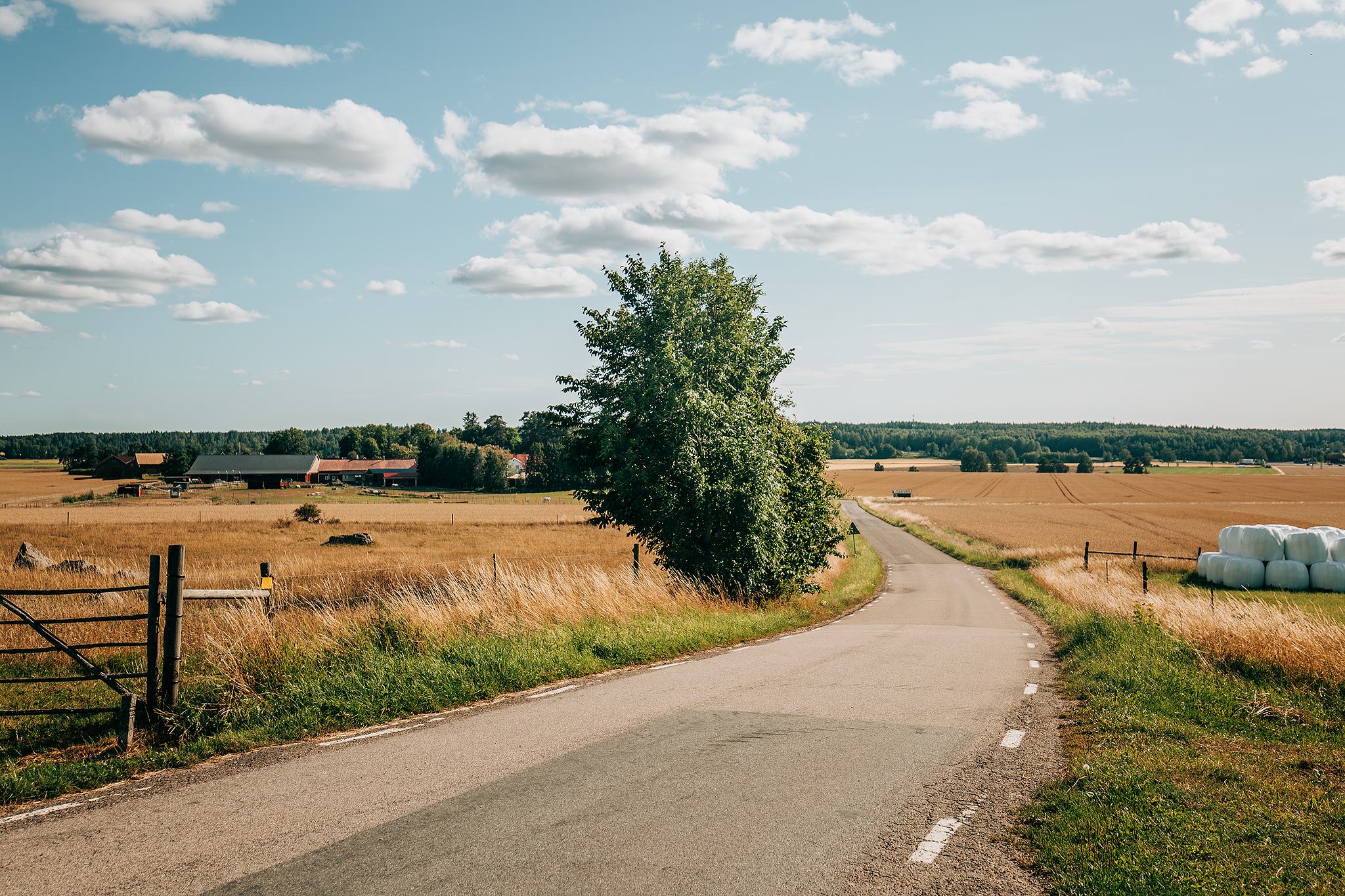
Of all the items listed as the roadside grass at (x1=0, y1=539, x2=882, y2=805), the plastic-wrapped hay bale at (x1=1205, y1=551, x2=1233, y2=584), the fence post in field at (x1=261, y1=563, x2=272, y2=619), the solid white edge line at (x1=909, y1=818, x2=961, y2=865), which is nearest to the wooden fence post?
the fence post in field at (x1=261, y1=563, x2=272, y2=619)

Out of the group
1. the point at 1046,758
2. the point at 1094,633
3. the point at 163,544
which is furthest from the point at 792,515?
the point at 163,544

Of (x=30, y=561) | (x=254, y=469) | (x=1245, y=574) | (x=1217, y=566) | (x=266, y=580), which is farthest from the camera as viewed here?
(x=254, y=469)

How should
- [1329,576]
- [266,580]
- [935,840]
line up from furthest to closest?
[1329,576] < [266,580] < [935,840]

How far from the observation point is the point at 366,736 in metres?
7.48

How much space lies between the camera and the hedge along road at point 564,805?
458cm

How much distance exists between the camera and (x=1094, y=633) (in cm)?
1457

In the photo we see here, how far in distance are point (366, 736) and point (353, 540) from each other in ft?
117

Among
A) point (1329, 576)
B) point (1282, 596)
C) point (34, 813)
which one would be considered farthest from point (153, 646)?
point (1329, 576)

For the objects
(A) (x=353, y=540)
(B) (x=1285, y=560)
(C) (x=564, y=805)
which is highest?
(C) (x=564, y=805)

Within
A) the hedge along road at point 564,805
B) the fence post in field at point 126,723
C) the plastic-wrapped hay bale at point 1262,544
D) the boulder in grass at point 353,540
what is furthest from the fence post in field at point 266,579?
the plastic-wrapped hay bale at point 1262,544

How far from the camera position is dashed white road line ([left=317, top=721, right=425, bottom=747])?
7.23 m

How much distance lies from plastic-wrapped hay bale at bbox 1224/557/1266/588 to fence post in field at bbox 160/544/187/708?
35260mm

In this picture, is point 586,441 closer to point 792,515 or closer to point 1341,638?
point 792,515

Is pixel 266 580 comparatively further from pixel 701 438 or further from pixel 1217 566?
pixel 1217 566
